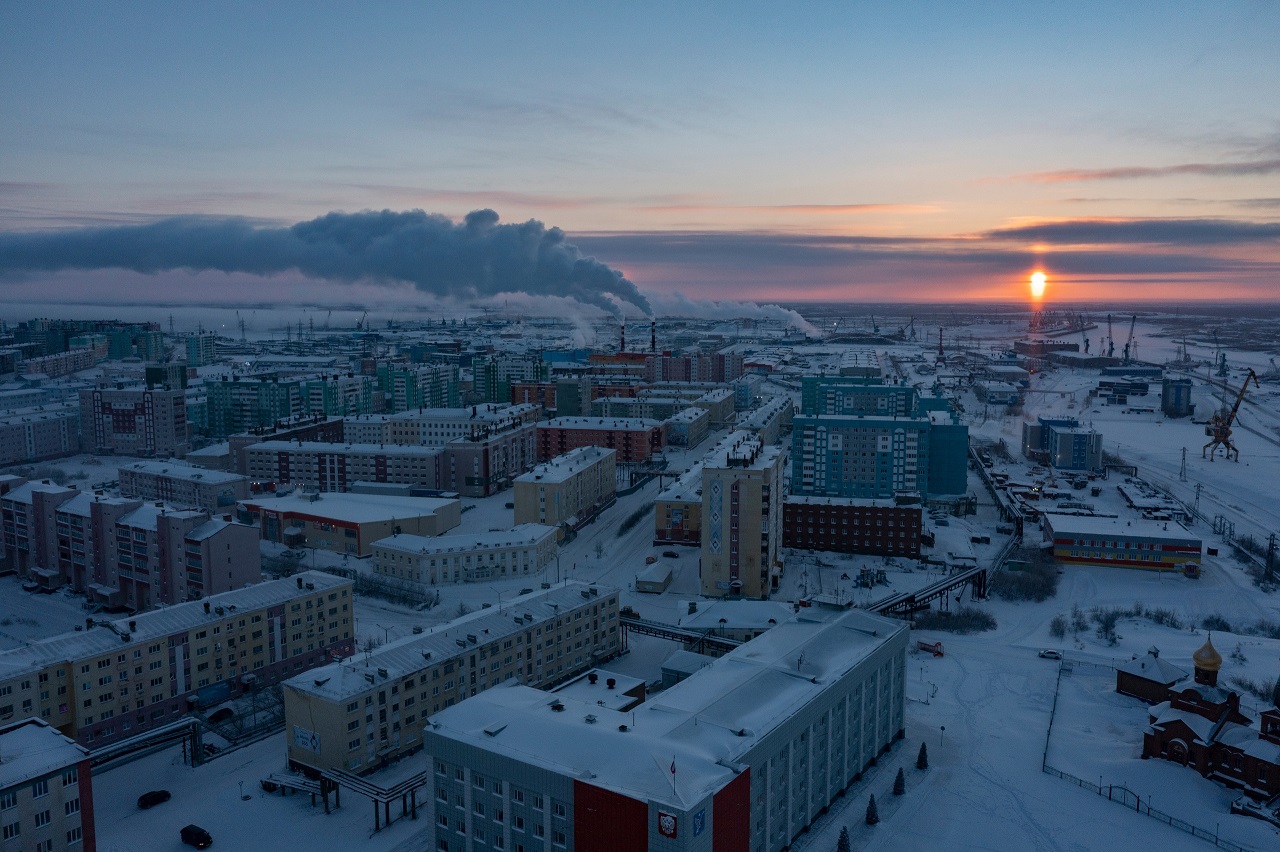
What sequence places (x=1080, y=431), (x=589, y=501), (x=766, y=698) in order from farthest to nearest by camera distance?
1. (x=1080, y=431)
2. (x=589, y=501)
3. (x=766, y=698)

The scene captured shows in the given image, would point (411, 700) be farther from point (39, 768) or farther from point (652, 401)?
point (652, 401)

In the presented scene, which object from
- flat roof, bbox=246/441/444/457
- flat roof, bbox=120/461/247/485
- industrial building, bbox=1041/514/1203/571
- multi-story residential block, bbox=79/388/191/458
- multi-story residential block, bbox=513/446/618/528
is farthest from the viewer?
multi-story residential block, bbox=79/388/191/458

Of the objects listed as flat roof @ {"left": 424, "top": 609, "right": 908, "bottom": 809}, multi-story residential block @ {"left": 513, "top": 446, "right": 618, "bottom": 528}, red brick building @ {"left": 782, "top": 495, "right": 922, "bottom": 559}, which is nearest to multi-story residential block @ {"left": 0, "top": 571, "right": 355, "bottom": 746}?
flat roof @ {"left": 424, "top": 609, "right": 908, "bottom": 809}

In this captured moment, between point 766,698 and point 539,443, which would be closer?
A: point 766,698

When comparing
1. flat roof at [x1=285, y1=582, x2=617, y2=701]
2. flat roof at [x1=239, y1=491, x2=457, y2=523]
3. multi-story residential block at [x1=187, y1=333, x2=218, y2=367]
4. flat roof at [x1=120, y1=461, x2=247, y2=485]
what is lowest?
flat roof at [x1=239, y1=491, x2=457, y2=523]

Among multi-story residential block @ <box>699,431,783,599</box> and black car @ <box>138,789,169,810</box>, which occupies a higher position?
multi-story residential block @ <box>699,431,783,599</box>

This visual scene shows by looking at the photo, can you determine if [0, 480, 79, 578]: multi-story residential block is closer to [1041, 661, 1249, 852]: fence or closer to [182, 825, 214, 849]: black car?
[182, 825, 214, 849]: black car

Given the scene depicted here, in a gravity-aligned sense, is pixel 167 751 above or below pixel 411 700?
below

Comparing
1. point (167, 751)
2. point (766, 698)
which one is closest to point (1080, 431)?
point (766, 698)
